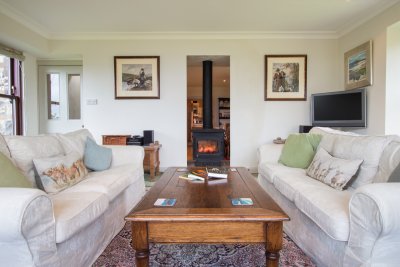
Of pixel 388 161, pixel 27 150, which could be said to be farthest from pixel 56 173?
pixel 388 161

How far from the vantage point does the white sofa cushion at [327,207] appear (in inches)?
55.2

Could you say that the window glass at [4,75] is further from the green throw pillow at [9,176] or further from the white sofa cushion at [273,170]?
the white sofa cushion at [273,170]

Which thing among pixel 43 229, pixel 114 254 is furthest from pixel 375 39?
pixel 43 229

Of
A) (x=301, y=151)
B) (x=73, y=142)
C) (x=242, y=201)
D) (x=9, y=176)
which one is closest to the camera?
(x=9, y=176)

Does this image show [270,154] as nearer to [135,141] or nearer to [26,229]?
[135,141]

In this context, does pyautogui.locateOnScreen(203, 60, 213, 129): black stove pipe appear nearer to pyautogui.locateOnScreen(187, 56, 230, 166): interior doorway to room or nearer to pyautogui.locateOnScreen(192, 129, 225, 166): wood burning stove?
pyautogui.locateOnScreen(192, 129, 225, 166): wood burning stove

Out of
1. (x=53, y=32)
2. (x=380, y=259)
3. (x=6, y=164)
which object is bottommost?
(x=380, y=259)

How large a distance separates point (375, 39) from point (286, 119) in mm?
1789

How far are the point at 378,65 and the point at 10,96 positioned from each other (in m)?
5.92

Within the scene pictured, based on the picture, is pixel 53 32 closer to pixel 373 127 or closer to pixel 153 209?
pixel 153 209

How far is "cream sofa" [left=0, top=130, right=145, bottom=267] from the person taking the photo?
3.83 ft

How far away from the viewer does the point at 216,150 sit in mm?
4965

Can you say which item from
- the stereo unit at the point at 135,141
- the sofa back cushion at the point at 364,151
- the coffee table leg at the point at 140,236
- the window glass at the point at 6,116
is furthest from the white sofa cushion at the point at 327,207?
the window glass at the point at 6,116

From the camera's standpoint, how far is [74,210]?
4.97 feet
